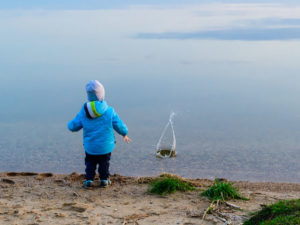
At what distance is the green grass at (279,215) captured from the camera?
→ 392 cm

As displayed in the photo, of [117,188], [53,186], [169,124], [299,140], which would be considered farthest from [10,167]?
[299,140]

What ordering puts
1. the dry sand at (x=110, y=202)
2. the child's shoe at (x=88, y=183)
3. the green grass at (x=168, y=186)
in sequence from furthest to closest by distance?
the child's shoe at (x=88, y=183) → the green grass at (x=168, y=186) → the dry sand at (x=110, y=202)

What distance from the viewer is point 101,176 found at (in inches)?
241

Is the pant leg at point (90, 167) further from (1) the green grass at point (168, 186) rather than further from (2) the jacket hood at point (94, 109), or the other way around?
(1) the green grass at point (168, 186)

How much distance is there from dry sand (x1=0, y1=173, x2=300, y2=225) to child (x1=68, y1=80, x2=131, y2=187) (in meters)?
0.29

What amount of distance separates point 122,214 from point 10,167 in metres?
3.39

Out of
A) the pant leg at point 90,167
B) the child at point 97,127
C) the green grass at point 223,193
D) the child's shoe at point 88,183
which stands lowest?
the child's shoe at point 88,183

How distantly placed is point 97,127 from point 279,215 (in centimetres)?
265

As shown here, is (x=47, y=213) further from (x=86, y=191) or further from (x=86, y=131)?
(x=86, y=131)

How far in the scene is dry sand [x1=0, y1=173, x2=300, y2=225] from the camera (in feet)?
15.6

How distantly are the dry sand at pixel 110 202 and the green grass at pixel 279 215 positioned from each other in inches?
10.9

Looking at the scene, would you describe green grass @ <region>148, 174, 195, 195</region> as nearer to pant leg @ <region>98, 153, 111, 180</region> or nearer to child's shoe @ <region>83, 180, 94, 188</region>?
pant leg @ <region>98, 153, 111, 180</region>

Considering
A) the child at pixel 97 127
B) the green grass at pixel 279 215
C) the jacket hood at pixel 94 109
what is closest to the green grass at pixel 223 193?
the green grass at pixel 279 215

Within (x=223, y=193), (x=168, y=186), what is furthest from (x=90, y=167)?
(x=223, y=193)
